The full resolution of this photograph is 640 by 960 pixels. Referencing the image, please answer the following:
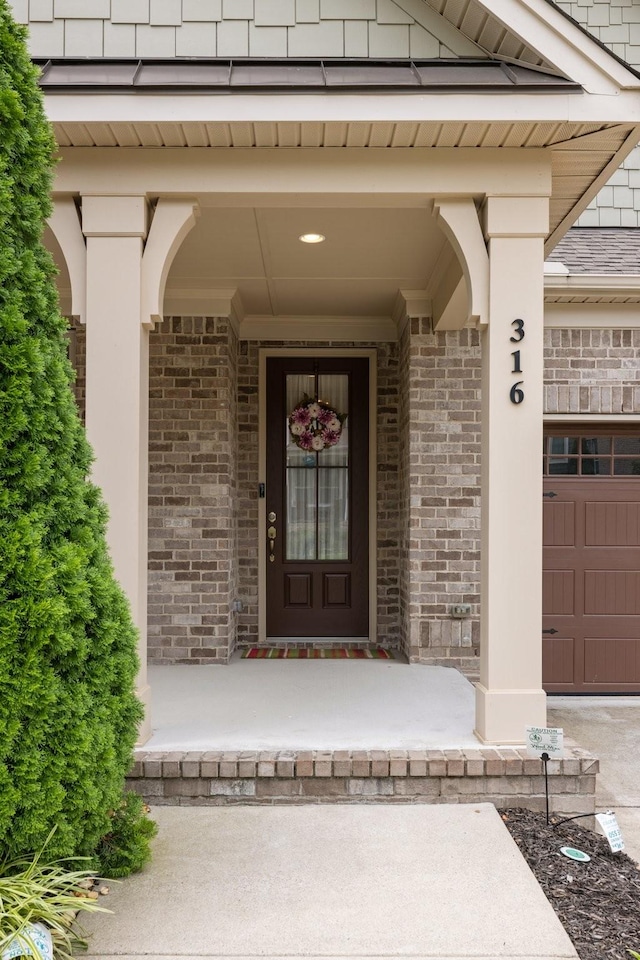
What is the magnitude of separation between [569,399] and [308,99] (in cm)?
335

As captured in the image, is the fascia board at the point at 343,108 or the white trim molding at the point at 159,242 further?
the white trim molding at the point at 159,242

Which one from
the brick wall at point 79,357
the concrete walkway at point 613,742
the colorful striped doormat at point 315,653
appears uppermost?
the brick wall at point 79,357

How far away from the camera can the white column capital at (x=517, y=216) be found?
137 inches

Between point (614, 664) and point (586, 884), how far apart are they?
130 inches

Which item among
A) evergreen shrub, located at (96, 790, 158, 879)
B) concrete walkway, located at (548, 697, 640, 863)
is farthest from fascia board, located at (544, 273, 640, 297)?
evergreen shrub, located at (96, 790, 158, 879)

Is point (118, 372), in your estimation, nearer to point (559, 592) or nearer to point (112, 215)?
point (112, 215)

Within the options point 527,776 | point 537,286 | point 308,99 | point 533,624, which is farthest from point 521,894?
point 308,99

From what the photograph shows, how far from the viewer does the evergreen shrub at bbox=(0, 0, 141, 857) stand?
213 cm

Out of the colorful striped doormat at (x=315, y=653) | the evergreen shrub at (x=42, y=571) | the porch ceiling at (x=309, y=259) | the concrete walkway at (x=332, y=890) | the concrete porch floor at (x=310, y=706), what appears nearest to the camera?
the evergreen shrub at (x=42, y=571)

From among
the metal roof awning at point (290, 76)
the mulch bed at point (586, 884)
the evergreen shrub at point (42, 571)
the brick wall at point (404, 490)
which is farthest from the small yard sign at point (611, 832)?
the metal roof awning at point (290, 76)

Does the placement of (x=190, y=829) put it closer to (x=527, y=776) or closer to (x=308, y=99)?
(x=527, y=776)

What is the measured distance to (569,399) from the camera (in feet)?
18.6

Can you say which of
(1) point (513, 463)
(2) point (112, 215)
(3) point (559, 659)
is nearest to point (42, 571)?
(2) point (112, 215)

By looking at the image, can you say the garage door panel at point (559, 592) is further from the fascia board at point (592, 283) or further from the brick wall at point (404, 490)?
the fascia board at point (592, 283)
